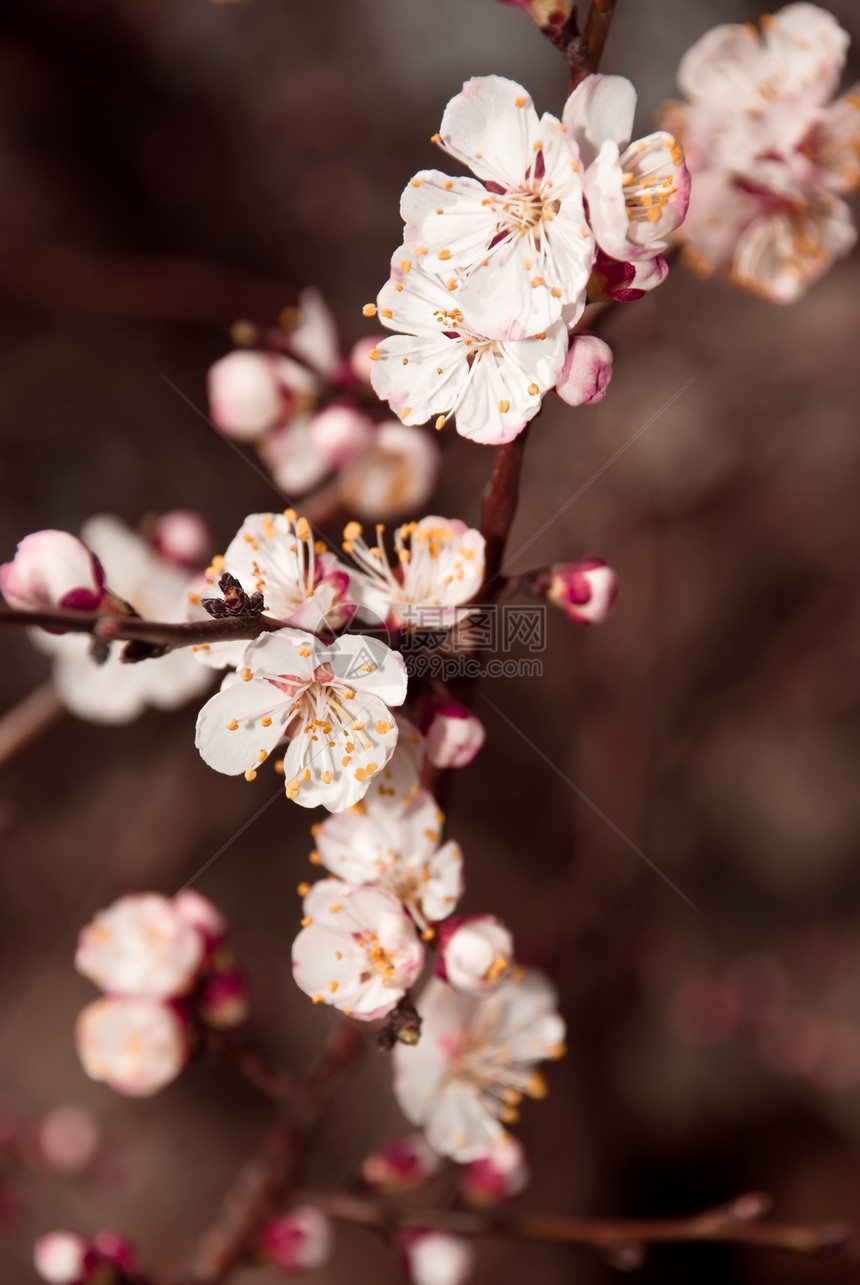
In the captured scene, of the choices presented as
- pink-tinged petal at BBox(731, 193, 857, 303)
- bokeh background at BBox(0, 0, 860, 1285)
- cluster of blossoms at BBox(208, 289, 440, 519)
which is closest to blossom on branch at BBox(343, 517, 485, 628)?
cluster of blossoms at BBox(208, 289, 440, 519)

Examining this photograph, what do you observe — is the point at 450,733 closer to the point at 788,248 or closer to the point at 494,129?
the point at 494,129

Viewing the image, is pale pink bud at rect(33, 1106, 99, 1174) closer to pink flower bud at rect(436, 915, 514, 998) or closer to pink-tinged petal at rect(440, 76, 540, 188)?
pink flower bud at rect(436, 915, 514, 998)

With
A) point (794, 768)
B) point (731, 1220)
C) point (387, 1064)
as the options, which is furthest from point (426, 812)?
point (794, 768)

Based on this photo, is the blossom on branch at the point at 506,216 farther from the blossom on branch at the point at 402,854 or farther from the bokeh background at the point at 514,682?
the bokeh background at the point at 514,682

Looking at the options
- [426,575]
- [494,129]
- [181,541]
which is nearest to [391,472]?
[181,541]

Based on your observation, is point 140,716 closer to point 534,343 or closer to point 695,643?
point 695,643

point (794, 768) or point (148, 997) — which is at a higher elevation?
point (794, 768)
